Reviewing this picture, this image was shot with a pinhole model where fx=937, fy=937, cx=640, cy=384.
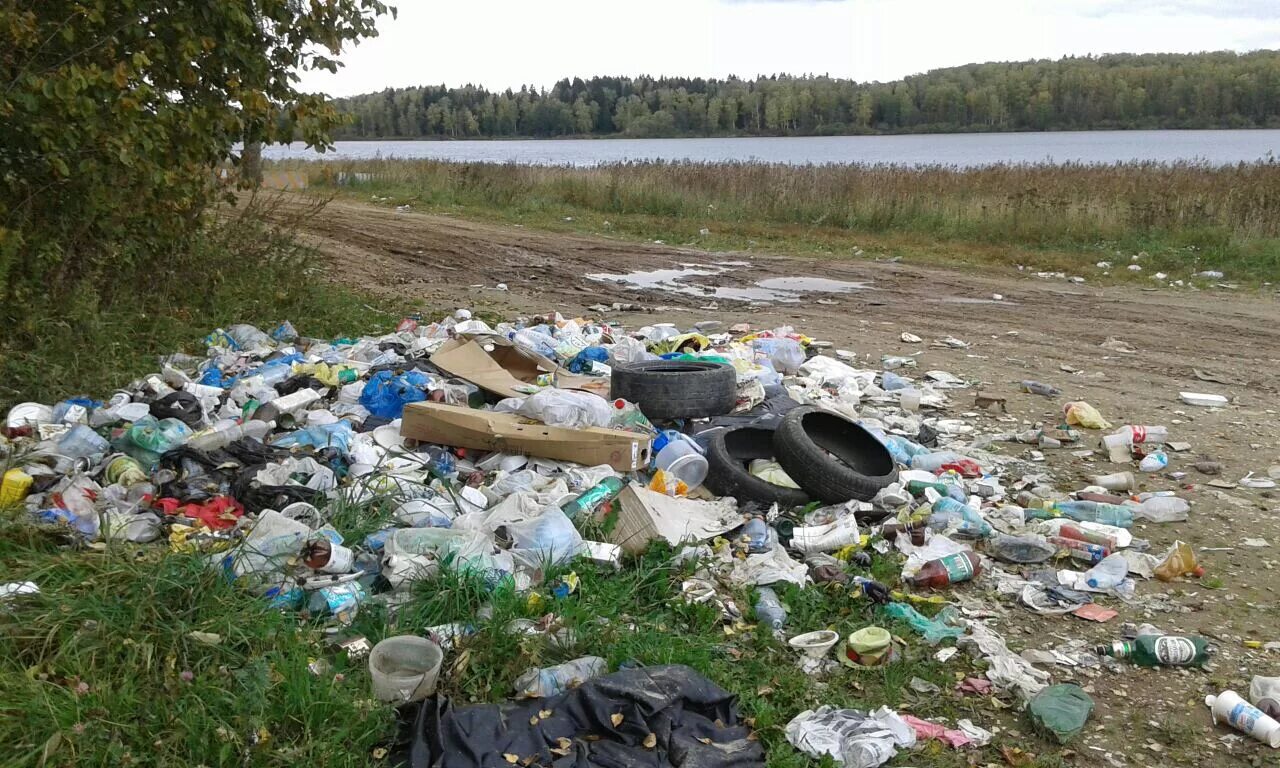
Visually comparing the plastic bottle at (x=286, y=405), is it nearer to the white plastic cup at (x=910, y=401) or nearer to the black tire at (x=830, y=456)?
the black tire at (x=830, y=456)

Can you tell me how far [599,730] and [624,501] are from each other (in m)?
1.55

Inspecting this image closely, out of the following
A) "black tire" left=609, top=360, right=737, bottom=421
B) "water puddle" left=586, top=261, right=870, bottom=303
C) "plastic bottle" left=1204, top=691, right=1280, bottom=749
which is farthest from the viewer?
"water puddle" left=586, top=261, right=870, bottom=303

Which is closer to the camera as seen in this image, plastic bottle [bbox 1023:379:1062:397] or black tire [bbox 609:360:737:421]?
black tire [bbox 609:360:737:421]

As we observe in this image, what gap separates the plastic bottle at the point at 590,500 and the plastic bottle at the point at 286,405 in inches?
81.0

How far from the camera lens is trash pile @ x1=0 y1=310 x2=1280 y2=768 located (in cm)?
327

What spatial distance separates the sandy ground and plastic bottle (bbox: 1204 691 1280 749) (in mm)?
42

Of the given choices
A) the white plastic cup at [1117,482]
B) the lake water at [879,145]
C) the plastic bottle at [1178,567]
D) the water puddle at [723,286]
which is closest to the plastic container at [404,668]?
the plastic bottle at [1178,567]

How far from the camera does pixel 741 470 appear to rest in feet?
16.5

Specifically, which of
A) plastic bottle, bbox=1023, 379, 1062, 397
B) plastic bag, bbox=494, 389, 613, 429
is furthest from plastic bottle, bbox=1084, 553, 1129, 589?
plastic bottle, bbox=1023, 379, 1062, 397

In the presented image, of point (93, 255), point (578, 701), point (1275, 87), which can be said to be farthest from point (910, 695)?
point (1275, 87)

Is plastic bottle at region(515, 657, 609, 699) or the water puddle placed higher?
the water puddle

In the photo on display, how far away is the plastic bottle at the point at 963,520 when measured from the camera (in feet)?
15.3

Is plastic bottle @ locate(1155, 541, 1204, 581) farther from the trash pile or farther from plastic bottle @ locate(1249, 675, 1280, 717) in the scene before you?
plastic bottle @ locate(1249, 675, 1280, 717)

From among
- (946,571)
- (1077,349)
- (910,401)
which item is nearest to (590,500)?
(946,571)
